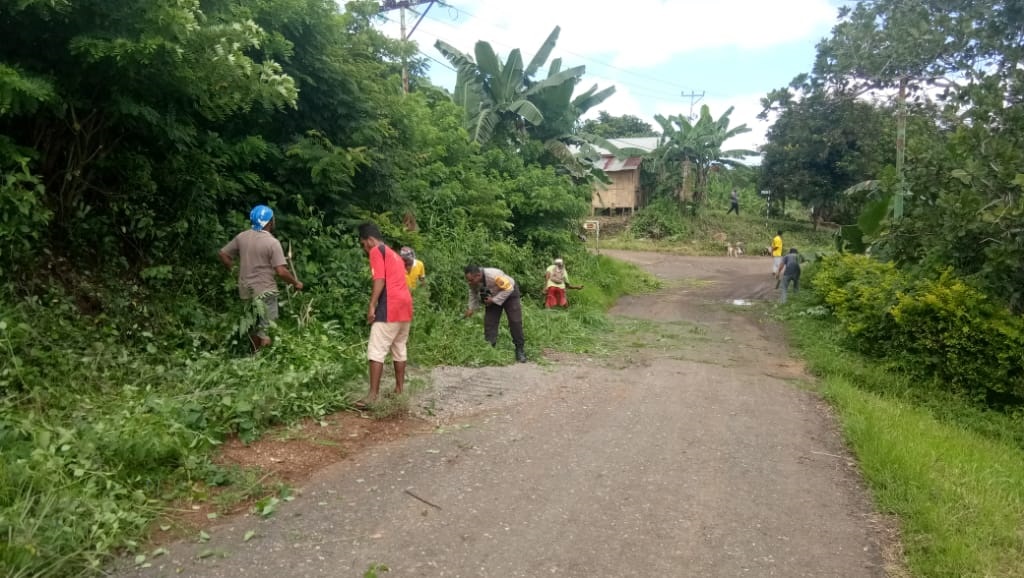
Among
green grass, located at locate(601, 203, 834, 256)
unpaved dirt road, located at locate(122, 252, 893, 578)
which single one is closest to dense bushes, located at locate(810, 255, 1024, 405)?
unpaved dirt road, located at locate(122, 252, 893, 578)

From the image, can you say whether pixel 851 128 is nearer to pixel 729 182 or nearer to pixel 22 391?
pixel 729 182

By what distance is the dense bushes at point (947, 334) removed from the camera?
364 inches

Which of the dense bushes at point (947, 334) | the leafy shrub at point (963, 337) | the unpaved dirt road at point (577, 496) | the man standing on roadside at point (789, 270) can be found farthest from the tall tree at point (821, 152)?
the unpaved dirt road at point (577, 496)

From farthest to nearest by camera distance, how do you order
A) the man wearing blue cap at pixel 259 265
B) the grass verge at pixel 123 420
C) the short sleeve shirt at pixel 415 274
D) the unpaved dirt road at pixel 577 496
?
the short sleeve shirt at pixel 415 274 → the man wearing blue cap at pixel 259 265 → the unpaved dirt road at pixel 577 496 → the grass verge at pixel 123 420

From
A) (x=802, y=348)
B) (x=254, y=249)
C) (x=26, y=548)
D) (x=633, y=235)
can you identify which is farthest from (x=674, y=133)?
(x=26, y=548)

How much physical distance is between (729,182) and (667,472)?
45.8 m

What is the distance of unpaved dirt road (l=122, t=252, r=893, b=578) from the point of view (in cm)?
377

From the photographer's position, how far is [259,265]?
6.56 meters

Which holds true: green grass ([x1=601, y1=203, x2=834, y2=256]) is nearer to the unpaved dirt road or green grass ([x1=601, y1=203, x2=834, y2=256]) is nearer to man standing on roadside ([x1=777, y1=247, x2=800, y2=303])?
man standing on roadside ([x1=777, y1=247, x2=800, y2=303])

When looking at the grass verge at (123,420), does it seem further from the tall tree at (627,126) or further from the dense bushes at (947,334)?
the tall tree at (627,126)

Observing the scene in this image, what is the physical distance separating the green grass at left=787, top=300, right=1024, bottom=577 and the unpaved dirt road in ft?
0.72

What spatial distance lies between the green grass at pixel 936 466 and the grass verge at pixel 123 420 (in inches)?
153

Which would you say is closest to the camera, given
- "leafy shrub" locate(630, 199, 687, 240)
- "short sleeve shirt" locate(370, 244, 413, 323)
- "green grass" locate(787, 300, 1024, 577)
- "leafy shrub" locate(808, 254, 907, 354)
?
"green grass" locate(787, 300, 1024, 577)

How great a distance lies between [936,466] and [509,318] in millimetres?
5028
